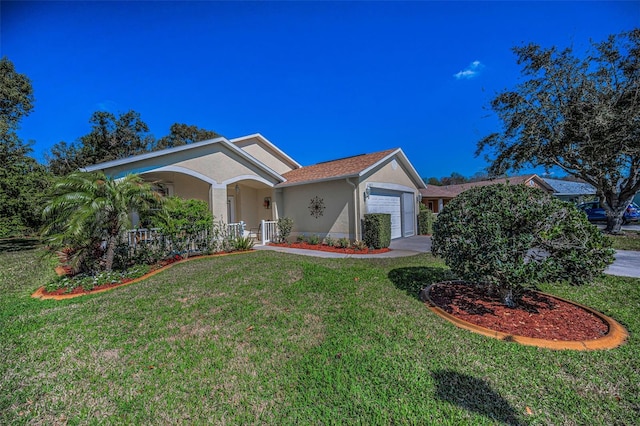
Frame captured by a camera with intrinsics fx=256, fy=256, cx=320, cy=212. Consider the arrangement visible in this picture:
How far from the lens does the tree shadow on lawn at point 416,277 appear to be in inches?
221

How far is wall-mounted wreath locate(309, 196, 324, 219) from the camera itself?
41.3 ft

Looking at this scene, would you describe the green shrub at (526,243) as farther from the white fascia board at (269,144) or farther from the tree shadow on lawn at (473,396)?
the white fascia board at (269,144)

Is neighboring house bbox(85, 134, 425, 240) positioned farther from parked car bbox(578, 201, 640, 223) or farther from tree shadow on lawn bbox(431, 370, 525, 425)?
parked car bbox(578, 201, 640, 223)

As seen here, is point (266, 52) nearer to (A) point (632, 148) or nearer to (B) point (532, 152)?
(B) point (532, 152)

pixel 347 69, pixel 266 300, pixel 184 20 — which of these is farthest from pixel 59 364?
pixel 347 69

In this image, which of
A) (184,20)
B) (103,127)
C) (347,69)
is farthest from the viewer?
(103,127)

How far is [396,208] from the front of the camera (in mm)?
14031

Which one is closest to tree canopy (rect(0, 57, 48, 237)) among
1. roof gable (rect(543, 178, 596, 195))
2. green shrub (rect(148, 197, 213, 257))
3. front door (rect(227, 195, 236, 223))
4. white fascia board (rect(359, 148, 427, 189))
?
green shrub (rect(148, 197, 213, 257))

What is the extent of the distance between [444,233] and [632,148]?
1614 cm

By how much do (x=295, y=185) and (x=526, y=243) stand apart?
1057 cm

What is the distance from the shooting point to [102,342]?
3.65 meters

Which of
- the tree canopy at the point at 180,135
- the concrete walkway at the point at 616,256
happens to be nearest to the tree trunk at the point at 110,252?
the concrete walkway at the point at 616,256

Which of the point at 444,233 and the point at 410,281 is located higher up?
the point at 444,233

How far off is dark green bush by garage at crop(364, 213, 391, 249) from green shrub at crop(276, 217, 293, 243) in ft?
14.1
